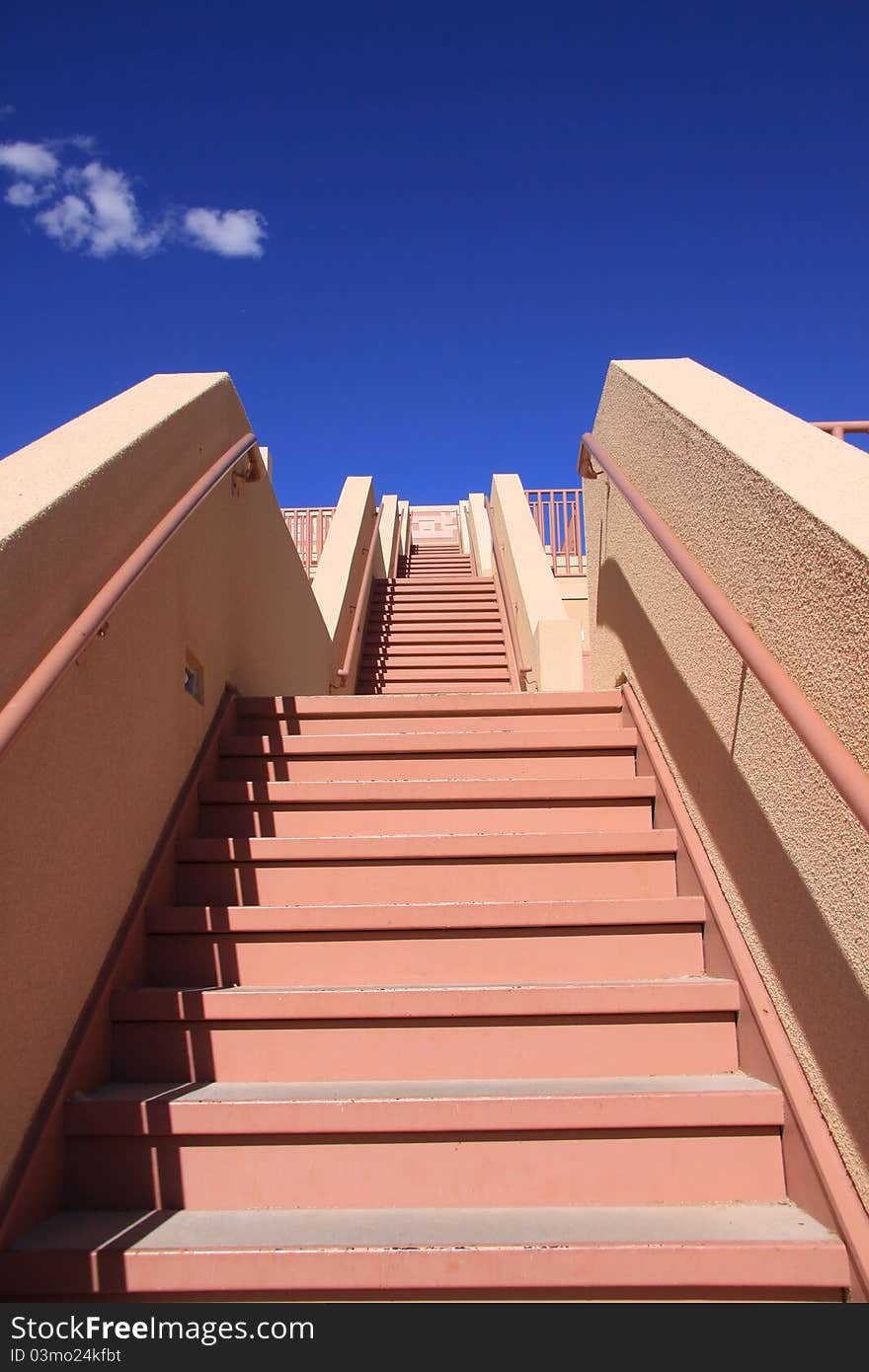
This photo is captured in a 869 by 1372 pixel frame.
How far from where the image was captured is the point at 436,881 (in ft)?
8.16

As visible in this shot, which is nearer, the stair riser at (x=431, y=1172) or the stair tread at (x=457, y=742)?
the stair riser at (x=431, y=1172)

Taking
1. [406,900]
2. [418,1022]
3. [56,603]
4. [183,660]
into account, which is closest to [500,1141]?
[418,1022]

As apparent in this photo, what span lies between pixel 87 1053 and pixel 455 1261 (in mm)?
866

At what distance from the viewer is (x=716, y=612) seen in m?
1.92

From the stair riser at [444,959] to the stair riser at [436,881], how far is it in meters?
0.19

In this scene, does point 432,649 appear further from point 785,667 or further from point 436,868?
point 785,667

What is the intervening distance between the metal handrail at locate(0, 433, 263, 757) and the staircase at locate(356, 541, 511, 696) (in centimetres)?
387

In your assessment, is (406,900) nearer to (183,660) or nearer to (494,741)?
(494,741)

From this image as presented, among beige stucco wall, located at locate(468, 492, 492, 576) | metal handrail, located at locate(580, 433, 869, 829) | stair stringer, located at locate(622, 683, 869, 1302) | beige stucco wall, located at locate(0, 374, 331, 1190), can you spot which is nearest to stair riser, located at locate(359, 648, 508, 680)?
beige stucco wall, located at locate(468, 492, 492, 576)

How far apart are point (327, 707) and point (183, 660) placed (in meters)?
0.61

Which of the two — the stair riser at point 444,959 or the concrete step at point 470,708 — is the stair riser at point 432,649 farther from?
the stair riser at point 444,959

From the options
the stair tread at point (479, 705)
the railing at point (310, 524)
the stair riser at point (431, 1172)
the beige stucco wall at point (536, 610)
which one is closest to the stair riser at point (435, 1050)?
the stair riser at point (431, 1172)

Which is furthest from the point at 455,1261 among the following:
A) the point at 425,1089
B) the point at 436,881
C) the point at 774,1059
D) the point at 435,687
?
the point at 435,687

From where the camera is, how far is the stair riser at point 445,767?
296 cm
